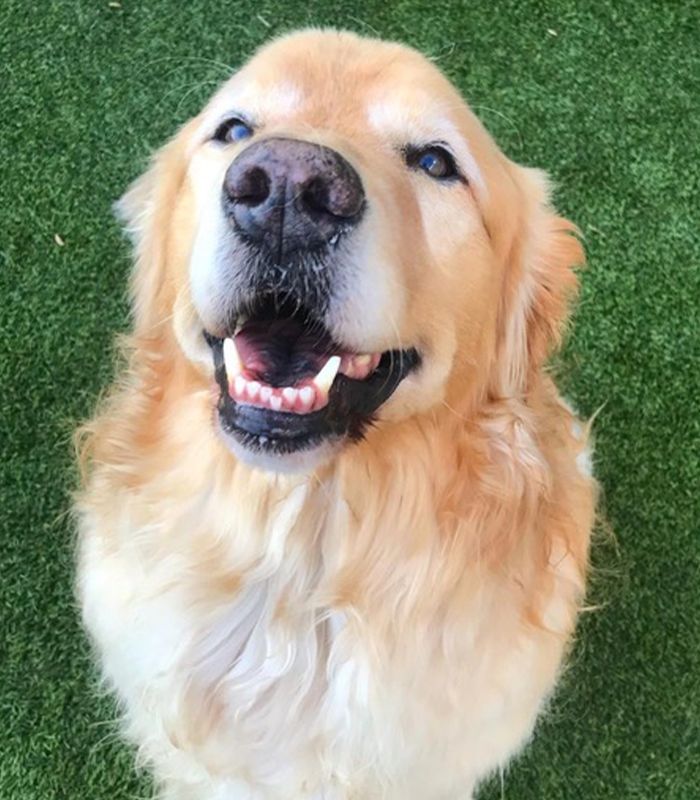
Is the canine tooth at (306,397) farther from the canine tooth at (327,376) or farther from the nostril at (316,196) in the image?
the nostril at (316,196)

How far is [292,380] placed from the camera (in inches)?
67.1

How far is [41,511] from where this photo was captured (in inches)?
111

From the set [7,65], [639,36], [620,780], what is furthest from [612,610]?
[7,65]

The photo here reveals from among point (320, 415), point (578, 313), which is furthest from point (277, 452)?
point (578, 313)

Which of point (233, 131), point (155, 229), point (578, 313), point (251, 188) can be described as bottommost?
point (578, 313)

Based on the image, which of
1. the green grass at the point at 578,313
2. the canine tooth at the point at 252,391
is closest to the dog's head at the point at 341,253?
the canine tooth at the point at 252,391

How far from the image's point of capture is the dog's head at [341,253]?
61.9 inches

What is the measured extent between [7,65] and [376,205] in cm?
218

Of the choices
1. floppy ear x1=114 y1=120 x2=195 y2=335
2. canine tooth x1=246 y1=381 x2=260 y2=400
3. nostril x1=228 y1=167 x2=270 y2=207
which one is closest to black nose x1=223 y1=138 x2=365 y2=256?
nostril x1=228 y1=167 x2=270 y2=207

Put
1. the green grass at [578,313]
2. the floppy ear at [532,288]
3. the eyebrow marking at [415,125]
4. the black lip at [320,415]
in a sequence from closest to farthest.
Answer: the black lip at [320,415] < the eyebrow marking at [415,125] < the floppy ear at [532,288] < the green grass at [578,313]

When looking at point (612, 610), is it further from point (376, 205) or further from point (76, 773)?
point (376, 205)

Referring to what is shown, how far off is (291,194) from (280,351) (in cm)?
31

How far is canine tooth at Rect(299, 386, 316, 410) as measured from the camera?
1.67m

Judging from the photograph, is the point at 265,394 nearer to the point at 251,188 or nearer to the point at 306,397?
the point at 306,397
